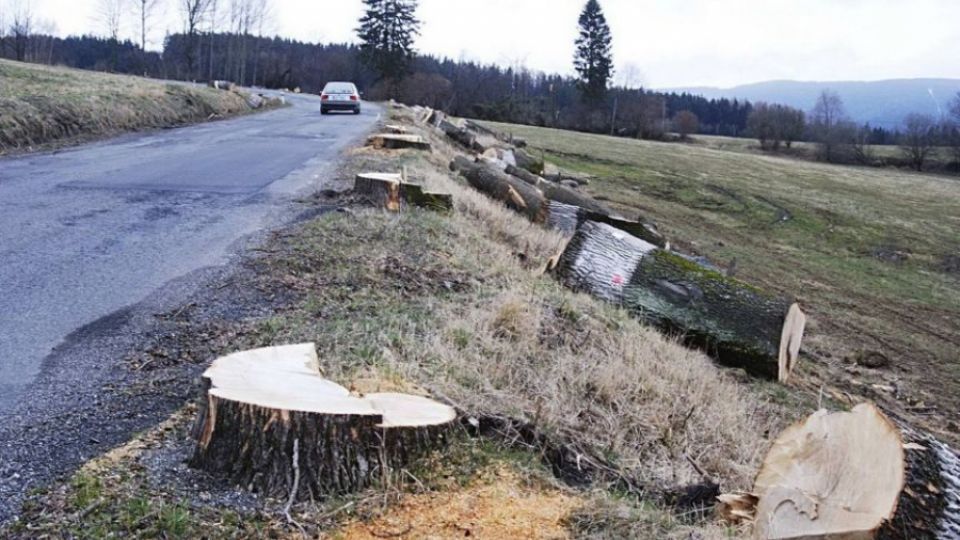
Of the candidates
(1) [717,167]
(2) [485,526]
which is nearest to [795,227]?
(1) [717,167]

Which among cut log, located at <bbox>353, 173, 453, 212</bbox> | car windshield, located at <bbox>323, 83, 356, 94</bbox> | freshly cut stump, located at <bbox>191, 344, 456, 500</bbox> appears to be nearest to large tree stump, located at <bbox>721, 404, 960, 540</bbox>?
freshly cut stump, located at <bbox>191, 344, 456, 500</bbox>

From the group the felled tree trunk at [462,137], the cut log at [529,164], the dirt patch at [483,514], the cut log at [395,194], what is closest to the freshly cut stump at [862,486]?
the dirt patch at [483,514]

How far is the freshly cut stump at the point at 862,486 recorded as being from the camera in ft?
9.76

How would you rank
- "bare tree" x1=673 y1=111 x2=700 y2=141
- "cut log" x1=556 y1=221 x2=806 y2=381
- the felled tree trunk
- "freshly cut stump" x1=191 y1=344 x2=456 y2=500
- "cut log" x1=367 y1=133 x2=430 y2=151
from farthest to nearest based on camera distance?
"bare tree" x1=673 y1=111 x2=700 y2=141, the felled tree trunk, "cut log" x1=367 y1=133 x2=430 y2=151, "cut log" x1=556 y1=221 x2=806 y2=381, "freshly cut stump" x1=191 y1=344 x2=456 y2=500

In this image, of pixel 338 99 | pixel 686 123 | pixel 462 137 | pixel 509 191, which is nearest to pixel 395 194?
pixel 509 191

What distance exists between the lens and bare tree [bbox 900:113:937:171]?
191 ft

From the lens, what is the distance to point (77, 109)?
54.0ft

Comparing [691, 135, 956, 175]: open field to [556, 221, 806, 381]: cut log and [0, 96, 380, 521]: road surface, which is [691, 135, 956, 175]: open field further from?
[556, 221, 806, 381]: cut log

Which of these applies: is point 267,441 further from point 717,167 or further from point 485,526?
point 717,167

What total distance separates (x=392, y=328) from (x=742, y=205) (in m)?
22.9

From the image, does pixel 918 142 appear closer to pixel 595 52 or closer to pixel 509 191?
pixel 595 52

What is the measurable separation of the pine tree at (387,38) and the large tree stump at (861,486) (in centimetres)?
6322

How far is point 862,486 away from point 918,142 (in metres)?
66.6

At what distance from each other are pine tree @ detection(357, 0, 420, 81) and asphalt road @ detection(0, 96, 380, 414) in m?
50.5
